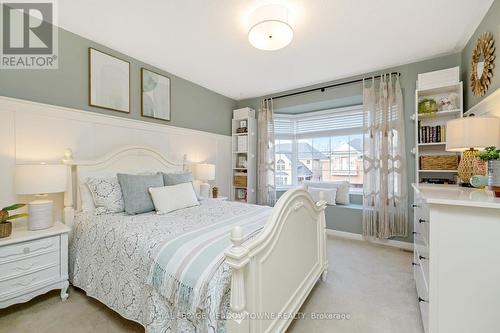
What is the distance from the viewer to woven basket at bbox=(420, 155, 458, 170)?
2.49 meters

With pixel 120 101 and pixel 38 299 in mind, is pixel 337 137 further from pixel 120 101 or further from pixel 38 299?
pixel 38 299

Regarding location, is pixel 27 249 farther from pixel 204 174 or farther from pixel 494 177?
pixel 494 177

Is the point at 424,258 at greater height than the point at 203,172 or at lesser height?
lesser

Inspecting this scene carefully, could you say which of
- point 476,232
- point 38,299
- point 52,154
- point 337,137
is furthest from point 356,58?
point 38,299

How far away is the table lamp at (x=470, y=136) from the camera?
4.90 feet

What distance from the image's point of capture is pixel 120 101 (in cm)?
270

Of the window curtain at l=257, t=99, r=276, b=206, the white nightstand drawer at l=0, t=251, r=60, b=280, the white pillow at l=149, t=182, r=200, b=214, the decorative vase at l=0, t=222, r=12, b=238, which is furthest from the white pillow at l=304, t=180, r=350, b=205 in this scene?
the decorative vase at l=0, t=222, r=12, b=238

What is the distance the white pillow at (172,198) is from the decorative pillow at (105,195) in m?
0.34

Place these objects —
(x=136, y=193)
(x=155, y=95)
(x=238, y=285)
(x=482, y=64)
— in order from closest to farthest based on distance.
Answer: (x=238, y=285)
(x=482, y=64)
(x=136, y=193)
(x=155, y=95)

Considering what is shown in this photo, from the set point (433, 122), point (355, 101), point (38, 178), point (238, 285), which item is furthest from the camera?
point (355, 101)

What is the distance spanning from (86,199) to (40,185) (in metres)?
0.45

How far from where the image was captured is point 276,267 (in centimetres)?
131

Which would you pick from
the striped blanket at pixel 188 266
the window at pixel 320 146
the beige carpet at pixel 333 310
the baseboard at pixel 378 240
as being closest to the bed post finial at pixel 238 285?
the striped blanket at pixel 188 266

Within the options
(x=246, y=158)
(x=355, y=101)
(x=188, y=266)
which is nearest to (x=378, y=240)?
(x=355, y=101)
